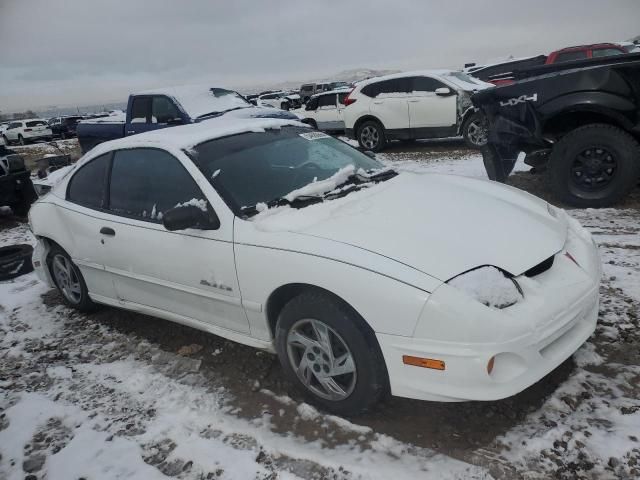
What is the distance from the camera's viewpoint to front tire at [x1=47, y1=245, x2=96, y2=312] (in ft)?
13.0

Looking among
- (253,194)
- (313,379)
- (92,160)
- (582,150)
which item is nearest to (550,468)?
(313,379)

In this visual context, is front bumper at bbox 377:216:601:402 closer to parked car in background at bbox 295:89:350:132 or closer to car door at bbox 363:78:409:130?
car door at bbox 363:78:409:130

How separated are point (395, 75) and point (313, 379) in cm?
923

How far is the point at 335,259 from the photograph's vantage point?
2.28m

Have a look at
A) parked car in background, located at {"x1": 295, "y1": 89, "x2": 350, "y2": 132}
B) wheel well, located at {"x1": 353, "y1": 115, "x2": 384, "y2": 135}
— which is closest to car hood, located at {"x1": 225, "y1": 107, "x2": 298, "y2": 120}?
wheel well, located at {"x1": 353, "y1": 115, "x2": 384, "y2": 135}

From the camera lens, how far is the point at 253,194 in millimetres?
2910

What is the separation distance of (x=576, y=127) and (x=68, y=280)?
207 inches

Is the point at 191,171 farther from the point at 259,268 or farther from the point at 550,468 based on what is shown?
the point at 550,468

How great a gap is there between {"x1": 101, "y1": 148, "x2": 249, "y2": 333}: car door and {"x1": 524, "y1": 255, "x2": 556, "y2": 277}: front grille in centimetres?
152

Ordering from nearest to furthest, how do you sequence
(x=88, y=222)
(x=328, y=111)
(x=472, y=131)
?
(x=88, y=222) < (x=472, y=131) < (x=328, y=111)

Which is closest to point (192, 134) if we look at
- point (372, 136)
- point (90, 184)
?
point (90, 184)

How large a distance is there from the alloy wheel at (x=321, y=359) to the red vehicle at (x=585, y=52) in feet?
35.9

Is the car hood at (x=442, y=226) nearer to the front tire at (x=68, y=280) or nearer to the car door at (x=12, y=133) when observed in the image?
the front tire at (x=68, y=280)

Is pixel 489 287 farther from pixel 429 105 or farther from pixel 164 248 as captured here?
pixel 429 105
